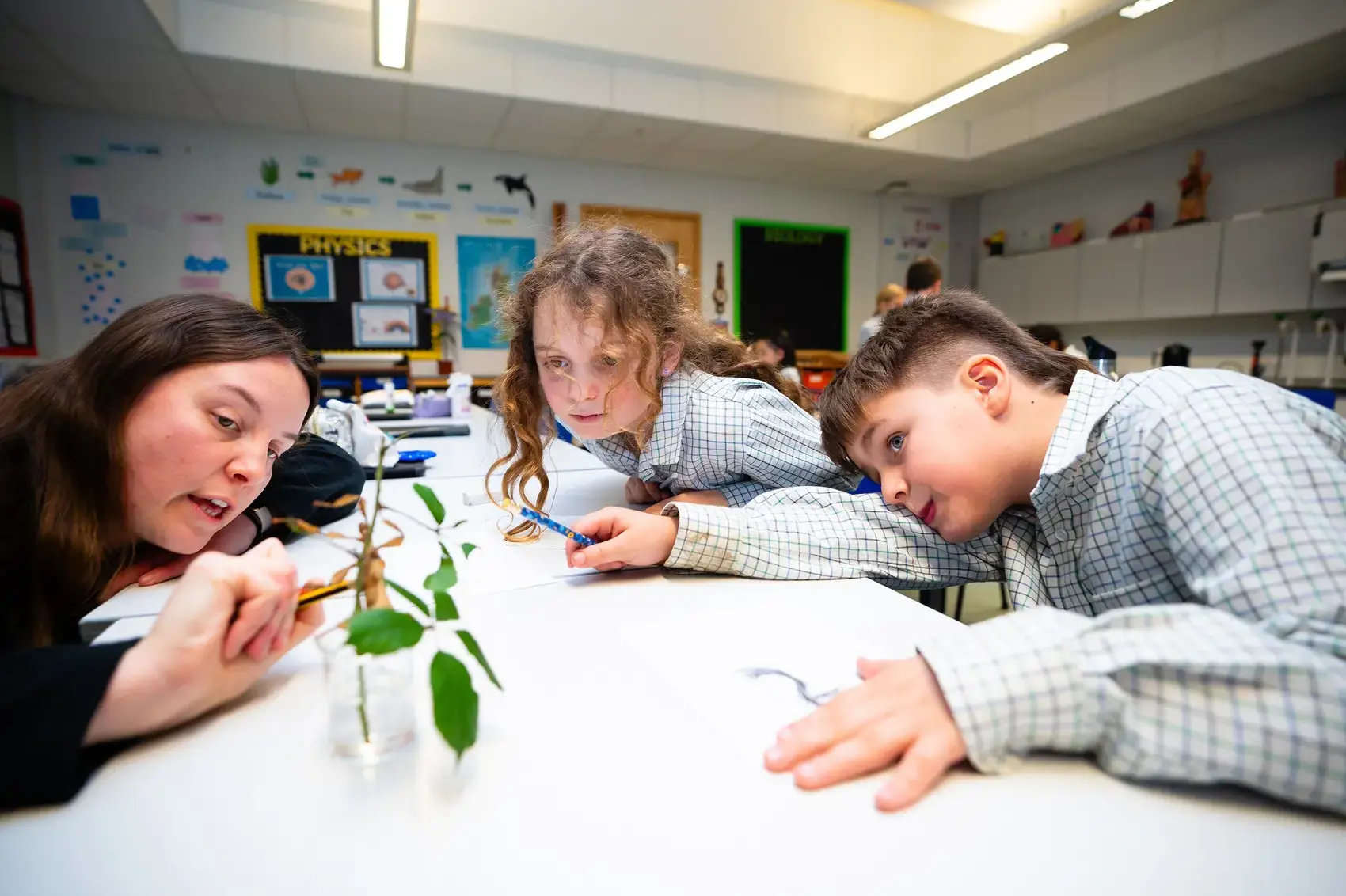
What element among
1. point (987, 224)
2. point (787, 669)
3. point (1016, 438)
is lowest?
point (787, 669)

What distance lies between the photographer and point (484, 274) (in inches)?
192

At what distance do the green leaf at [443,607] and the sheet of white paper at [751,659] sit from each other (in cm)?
22

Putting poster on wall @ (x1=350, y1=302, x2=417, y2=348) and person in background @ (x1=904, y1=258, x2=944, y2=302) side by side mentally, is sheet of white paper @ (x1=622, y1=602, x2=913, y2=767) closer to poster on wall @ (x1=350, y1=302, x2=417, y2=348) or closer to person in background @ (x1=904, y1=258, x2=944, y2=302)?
person in background @ (x1=904, y1=258, x2=944, y2=302)

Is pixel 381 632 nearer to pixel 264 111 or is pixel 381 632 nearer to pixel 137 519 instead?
pixel 137 519

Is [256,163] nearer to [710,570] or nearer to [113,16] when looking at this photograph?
[113,16]

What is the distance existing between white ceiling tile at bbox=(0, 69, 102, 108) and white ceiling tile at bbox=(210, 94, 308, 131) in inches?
23.2

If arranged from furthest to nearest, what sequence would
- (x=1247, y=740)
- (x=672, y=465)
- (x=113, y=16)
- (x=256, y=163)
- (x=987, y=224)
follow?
(x=987, y=224) < (x=256, y=163) < (x=113, y=16) < (x=672, y=465) < (x=1247, y=740)

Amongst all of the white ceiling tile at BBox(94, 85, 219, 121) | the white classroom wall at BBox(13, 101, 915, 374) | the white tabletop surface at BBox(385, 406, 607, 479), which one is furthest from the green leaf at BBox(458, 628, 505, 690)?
the white ceiling tile at BBox(94, 85, 219, 121)

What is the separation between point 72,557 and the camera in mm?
641

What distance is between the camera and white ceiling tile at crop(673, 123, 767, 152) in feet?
14.4

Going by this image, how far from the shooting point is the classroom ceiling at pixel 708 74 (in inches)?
131

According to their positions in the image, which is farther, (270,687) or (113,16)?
(113,16)

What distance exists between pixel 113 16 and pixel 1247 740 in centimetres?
416

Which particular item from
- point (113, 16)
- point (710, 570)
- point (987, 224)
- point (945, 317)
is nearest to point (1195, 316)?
point (987, 224)
